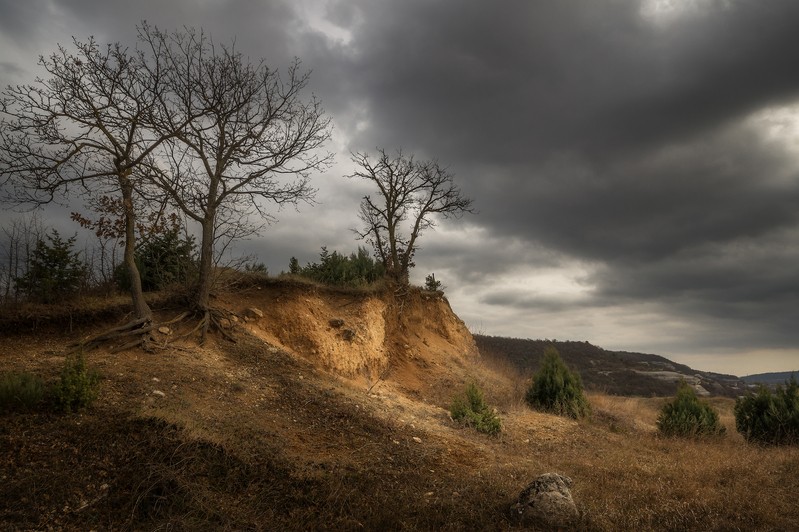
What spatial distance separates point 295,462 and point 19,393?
4270 millimetres

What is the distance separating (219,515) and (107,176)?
8.23m

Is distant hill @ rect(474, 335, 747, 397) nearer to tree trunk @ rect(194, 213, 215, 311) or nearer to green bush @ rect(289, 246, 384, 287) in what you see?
green bush @ rect(289, 246, 384, 287)

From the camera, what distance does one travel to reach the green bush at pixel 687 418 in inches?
573

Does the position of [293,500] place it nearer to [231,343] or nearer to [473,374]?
[231,343]

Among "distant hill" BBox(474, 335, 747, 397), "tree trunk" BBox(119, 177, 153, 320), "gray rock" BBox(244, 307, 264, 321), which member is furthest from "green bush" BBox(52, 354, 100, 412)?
"distant hill" BBox(474, 335, 747, 397)

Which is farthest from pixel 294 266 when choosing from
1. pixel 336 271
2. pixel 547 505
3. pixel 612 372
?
pixel 612 372

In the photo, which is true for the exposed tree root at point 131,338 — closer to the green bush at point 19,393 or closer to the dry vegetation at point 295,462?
the dry vegetation at point 295,462

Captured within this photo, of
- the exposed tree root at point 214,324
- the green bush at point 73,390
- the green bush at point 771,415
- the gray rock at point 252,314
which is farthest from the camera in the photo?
the green bush at point 771,415

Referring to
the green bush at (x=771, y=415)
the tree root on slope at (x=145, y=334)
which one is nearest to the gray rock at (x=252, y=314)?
the tree root on slope at (x=145, y=334)

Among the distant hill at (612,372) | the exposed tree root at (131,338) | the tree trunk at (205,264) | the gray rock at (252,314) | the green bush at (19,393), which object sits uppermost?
the tree trunk at (205,264)

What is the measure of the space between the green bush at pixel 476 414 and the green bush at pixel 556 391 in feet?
14.2

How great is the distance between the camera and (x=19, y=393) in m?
7.19

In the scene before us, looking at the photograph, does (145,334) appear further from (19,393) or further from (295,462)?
(295,462)

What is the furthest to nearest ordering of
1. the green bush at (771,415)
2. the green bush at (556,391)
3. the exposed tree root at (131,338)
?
the green bush at (556,391)
the green bush at (771,415)
the exposed tree root at (131,338)
